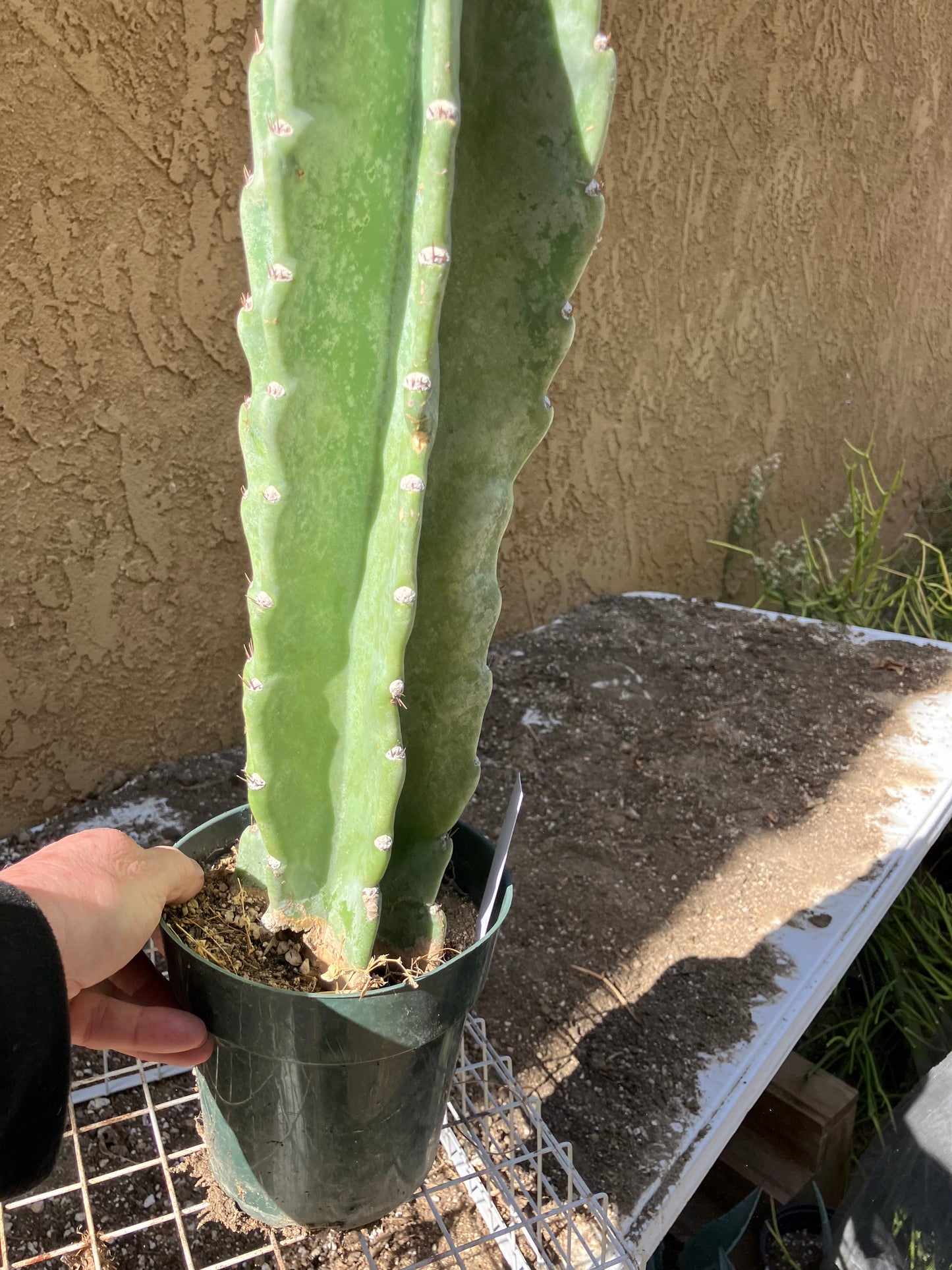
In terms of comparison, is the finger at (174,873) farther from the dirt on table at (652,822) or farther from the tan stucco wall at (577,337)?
the tan stucco wall at (577,337)

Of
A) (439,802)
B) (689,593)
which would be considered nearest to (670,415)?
(689,593)

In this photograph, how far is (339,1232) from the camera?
966 millimetres

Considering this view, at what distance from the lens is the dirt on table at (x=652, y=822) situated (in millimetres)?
1213

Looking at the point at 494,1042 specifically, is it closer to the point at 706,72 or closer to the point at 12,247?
the point at 12,247

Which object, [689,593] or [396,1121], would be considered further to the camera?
[689,593]

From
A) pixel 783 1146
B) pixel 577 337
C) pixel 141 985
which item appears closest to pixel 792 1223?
pixel 783 1146

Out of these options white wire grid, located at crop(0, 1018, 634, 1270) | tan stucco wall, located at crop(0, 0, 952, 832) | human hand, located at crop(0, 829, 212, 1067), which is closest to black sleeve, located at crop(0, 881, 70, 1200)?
human hand, located at crop(0, 829, 212, 1067)

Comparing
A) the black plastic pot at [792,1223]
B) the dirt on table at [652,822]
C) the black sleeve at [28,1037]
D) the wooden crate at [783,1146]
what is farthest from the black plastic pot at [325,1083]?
the black plastic pot at [792,1223]

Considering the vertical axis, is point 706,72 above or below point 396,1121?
above

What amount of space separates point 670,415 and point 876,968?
5.13 ft

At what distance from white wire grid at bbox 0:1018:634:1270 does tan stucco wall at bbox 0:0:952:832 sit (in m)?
0.72

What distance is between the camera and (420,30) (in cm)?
57

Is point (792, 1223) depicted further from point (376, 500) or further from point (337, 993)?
point (376, 500)

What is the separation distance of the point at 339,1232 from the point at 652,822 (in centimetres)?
93
